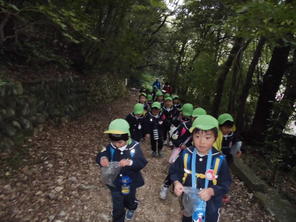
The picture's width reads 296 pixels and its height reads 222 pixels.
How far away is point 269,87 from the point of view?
24.6ft

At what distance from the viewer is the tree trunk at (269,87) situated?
7312 millimetres

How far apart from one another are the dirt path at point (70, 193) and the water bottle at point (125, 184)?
1.03m

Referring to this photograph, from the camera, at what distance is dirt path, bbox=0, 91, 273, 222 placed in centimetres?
390

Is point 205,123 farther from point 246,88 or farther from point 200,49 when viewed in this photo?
point 200,49

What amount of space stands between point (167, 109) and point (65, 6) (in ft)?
14.0

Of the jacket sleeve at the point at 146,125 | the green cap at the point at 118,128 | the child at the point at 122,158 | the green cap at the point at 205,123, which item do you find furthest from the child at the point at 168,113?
the green cap at the point at 205,123

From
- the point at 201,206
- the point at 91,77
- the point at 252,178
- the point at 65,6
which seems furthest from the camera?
the point at 91,77

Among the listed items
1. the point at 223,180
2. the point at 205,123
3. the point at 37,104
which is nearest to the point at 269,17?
the point at 205,123

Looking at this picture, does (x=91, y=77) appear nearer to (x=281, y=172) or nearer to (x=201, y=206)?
(x=281, y=172)

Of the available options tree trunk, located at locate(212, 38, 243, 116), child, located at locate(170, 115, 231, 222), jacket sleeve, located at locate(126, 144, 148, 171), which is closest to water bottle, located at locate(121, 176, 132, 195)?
jacket sleeve, located at locate(126, 144, 148, 171)

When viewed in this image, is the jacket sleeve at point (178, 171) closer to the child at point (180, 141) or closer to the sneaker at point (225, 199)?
the child at point (180, 141)

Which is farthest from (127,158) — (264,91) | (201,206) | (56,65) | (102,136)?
(56,65)

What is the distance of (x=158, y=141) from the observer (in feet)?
21.7

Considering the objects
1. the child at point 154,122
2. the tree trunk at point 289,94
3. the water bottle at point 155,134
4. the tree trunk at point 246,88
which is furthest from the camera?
the tree trunk at point 246,88
